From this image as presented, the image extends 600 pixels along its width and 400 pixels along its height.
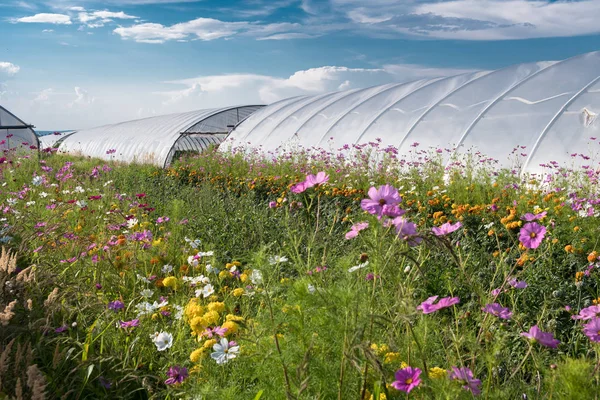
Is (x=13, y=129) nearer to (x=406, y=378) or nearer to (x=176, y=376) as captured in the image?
(x=176, y=376)

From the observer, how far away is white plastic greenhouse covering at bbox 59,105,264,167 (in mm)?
15842

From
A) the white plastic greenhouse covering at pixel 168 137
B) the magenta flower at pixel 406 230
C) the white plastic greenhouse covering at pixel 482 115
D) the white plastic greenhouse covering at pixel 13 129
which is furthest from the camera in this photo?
the white plastic greenhouse covering at pixel 13 129

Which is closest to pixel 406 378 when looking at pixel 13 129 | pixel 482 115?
pixel 482 115

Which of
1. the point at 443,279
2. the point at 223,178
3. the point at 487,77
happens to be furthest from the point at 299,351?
the point at 487,77

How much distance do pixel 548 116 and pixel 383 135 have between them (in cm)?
279

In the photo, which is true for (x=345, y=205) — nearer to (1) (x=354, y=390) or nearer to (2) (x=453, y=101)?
(1) (x=354, y=390)

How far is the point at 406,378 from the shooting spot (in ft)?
4.15

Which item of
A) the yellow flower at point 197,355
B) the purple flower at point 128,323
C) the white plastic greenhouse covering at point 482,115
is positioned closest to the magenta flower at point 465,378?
the yellow flower at point 197,355

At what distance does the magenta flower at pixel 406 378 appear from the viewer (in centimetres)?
124

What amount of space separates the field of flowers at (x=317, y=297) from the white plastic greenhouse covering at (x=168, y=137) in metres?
8.75

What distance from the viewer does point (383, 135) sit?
9203mm

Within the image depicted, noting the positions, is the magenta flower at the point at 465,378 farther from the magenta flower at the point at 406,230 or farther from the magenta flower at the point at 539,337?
the magenta flower at the point at 406,230

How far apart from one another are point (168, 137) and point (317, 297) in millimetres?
15239

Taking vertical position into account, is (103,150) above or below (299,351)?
below
